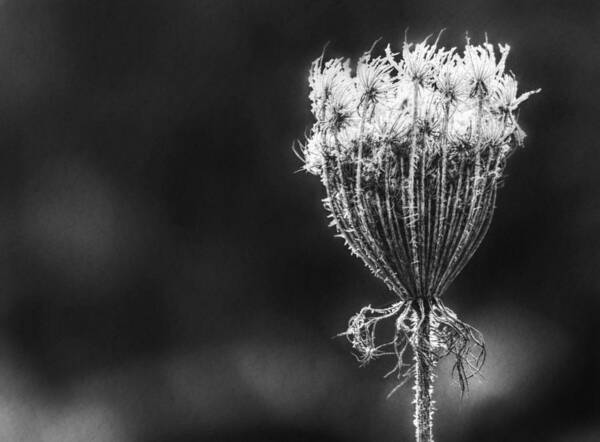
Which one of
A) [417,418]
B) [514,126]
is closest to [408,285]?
[417,418]

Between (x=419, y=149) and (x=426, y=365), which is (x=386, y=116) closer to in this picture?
(x=419, y=149)

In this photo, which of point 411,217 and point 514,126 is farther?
point 514,126

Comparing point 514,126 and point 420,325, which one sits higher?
point 514,126

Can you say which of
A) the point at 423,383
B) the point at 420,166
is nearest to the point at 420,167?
the point at 420,166

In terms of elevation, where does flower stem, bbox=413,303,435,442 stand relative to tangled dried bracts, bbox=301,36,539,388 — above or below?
below
